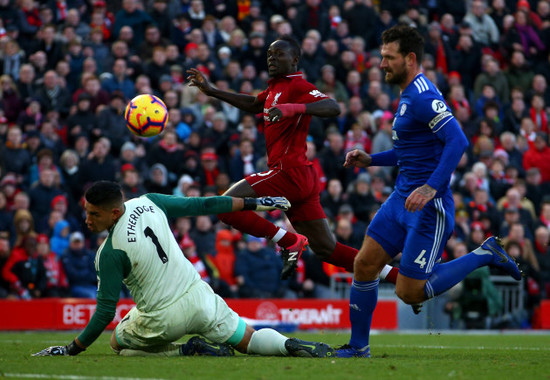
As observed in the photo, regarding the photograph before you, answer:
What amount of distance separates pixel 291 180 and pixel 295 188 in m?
0.09

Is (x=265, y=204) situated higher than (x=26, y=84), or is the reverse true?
(x=26, y=84)

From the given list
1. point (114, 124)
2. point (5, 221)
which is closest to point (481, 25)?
point (114, 124)

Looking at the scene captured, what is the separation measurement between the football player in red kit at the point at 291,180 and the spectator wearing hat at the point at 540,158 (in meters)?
11.1

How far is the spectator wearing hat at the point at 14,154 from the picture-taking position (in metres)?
15.6

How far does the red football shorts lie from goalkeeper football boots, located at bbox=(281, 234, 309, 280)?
27cm

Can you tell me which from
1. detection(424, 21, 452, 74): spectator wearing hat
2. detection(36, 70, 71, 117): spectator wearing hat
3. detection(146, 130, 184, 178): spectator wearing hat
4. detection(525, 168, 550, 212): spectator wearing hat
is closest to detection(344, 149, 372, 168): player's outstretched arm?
detection(146, 130, 184, 178): spectator wearing hat

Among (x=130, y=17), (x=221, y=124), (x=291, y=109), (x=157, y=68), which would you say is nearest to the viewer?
(x=291, y=109)

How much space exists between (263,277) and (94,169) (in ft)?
11.4

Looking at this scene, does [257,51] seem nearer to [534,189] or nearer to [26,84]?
[26,84]

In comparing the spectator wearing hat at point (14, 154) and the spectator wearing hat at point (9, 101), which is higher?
the spectator wearing hat at point (9, 101)

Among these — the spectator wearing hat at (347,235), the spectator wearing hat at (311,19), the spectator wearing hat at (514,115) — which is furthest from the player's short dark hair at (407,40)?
the spectator wearing hat at (514,115)

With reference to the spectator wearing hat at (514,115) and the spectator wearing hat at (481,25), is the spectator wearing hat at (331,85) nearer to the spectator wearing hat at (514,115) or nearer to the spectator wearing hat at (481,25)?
the spectator wearing hat at (514,115)

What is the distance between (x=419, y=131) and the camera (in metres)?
8.00

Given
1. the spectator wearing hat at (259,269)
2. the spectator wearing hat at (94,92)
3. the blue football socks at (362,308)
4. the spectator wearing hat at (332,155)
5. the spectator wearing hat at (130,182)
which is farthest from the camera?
the spectator wearing hat at (332,155)
